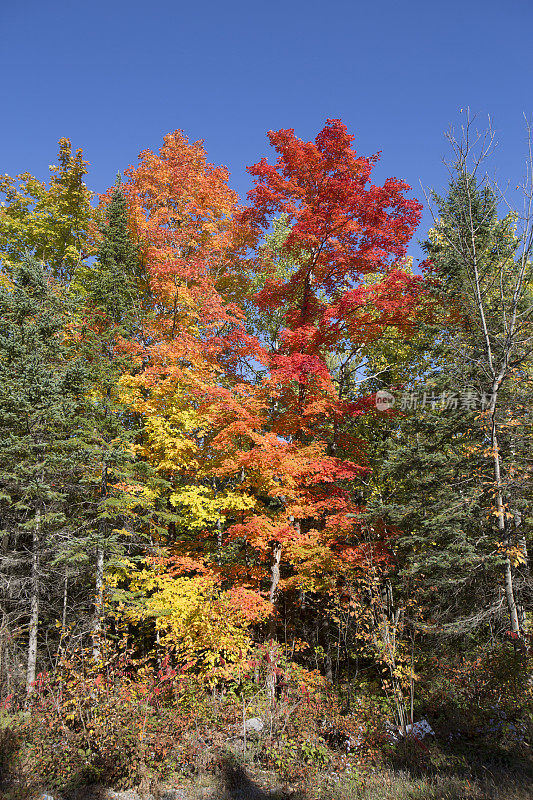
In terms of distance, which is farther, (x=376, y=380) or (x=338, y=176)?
(x=376, y=380)

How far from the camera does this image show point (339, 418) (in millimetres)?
13703

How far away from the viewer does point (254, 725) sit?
956 cm

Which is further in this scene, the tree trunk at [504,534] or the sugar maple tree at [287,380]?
the sugar maple tree at [287,380]

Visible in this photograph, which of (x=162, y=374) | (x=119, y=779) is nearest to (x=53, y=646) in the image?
(x=119, y=779)

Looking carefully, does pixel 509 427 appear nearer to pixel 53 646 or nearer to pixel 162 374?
pixel 162 374

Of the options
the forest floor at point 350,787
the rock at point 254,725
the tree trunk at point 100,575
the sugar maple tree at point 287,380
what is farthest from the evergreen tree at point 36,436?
the rock at point 254,725

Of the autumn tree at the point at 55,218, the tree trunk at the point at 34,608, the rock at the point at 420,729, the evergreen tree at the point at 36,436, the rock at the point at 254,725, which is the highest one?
the autumn tree at the point at 55,218

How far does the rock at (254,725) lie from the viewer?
9.30 meters

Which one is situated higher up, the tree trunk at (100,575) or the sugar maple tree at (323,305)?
the sugar maple tree at (323,305)

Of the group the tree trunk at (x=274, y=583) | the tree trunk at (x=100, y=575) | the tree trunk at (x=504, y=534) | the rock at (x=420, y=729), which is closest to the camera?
the rock at (x=420, y=729)

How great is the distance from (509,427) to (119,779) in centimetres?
1036

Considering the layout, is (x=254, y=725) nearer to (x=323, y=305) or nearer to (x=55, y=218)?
(x=323, y=305)

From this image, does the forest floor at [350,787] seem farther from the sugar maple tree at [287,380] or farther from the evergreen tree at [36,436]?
the evergreen tree at [36,436]

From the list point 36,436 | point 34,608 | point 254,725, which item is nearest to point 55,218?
point 36,436
